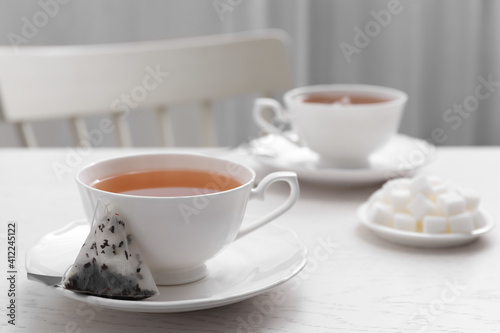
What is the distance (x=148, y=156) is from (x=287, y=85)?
0.87m

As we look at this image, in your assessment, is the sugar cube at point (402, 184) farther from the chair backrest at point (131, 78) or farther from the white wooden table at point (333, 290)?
the chair backrest at point (131, 78)

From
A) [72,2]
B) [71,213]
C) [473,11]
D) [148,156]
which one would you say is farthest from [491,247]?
[72,2]

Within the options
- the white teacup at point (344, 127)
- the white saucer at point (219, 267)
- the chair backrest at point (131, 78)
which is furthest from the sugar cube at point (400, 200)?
the chair backrest at point (131, 78)

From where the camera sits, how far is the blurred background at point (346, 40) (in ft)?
7.00

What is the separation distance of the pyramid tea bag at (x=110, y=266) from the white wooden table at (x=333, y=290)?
0.10 feet

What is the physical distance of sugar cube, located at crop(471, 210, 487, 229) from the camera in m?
0.74

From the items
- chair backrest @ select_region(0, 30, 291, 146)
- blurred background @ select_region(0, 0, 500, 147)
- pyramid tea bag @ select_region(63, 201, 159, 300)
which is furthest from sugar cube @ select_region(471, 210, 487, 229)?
blurred background @ select_region(0, 0, 500, 147)

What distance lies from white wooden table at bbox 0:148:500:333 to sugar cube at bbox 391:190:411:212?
0.04 m

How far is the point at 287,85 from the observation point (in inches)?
60.0

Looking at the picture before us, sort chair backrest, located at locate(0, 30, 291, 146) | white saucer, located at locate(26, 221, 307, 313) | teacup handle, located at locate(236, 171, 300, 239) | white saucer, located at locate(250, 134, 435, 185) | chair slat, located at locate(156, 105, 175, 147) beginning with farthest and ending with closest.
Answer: chair slat, located at locate(156, 105, 175, 147) → chair backrest, located at locate(0, 30, 291, 146) → white saucer, located at locate(250, 134, 435, 185) → teacup handle, located at locate(236, 171, 300, 239) → white saucer, located at locate(26, 221, 307, 313)

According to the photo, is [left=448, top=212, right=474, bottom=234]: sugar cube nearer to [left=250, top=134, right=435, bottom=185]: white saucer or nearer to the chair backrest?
[left=250, top=134, right=435, bottom=185]: white saucer

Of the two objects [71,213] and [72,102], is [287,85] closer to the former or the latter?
[72,102]

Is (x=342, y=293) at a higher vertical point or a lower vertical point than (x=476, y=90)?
higher

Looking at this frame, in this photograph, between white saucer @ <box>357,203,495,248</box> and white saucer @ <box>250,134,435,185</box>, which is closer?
white saucer @ <box>357,203,495,248</box>
